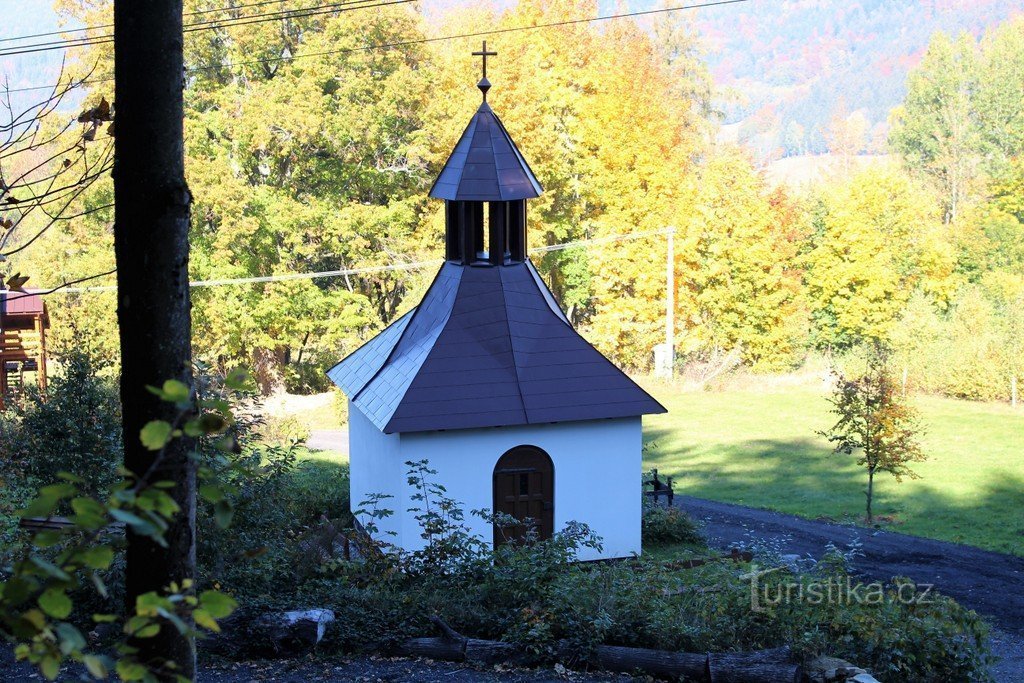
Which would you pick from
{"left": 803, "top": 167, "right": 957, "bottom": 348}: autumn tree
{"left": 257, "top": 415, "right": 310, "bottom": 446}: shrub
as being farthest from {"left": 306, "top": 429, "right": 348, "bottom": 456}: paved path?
{"left": 803, "top": 167, "right": 957, "bottom": 348}: autumn tree

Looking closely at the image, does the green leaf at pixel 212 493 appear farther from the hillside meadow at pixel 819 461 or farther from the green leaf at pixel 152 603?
the hillside meadow at pixel 819 461

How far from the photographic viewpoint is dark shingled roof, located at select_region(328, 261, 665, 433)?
1585 cm

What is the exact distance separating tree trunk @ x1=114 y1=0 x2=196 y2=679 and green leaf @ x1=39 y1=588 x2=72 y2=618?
1.02m

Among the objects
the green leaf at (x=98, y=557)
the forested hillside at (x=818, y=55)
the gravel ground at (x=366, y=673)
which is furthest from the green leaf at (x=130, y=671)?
the forested hillside at (x=818, y=55)

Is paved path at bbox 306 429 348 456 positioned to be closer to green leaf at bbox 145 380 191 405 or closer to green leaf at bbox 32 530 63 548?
green leaf at bbox 32 530 63 548

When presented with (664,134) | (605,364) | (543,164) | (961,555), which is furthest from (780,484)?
(664,134)

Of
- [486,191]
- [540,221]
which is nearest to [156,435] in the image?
[486,191]

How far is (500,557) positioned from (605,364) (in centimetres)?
532

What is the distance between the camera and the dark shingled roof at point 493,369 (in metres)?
15.9

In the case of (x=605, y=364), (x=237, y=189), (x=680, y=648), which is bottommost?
(x=680, y=648)

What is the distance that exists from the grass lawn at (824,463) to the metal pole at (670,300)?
5.37 feet

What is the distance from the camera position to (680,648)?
10016mm

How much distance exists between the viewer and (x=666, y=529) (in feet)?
62.7

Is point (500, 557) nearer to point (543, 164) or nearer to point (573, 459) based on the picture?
point (573, 459)
